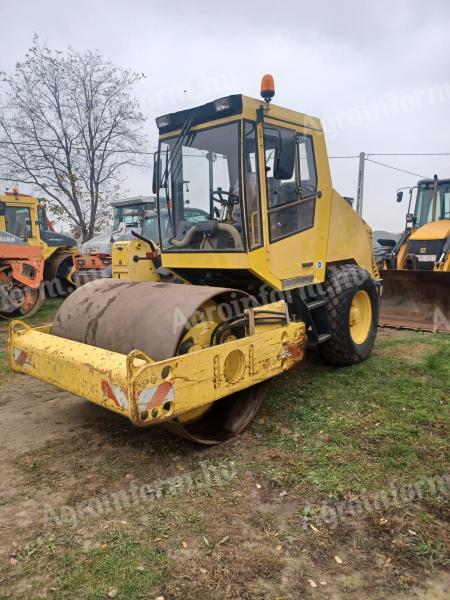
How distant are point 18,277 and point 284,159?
6.79 m

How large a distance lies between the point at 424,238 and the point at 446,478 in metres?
7.00

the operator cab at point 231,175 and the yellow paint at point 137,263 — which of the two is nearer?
the operator cab at point 231,175

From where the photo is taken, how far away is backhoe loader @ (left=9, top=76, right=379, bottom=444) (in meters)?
3.13

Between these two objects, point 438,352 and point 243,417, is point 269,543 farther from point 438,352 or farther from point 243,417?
point 438,352

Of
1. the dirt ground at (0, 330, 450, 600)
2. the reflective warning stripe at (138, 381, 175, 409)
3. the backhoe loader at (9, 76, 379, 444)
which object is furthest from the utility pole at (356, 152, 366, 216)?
the reflective warning stripe at (138, 381, 175, 409)

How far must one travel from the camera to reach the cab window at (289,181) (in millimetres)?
4094

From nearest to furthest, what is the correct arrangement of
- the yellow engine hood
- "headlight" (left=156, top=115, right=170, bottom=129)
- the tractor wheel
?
"headlight" (left=156, top=115, right=170, bottom=129)
the tractor wheel
the yellow engine hood

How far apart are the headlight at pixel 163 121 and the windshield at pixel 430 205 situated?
738 centimetres

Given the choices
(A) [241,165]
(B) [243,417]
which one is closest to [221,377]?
(B) [243,417]

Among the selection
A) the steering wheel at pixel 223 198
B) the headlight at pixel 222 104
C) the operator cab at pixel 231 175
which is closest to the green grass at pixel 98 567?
the operator cab at pixel 231 175

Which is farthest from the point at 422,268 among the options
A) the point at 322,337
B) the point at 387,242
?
the point at 322,337

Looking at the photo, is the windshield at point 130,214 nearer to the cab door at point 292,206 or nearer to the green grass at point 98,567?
→ the cab door at point 292,206

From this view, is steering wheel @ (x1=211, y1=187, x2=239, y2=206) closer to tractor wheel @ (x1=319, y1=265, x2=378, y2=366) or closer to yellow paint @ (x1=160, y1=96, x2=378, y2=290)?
yellow paint @ (x1=160, y1=96, x2=378, y2=290)

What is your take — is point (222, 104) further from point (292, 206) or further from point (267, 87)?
point (292, 206)
